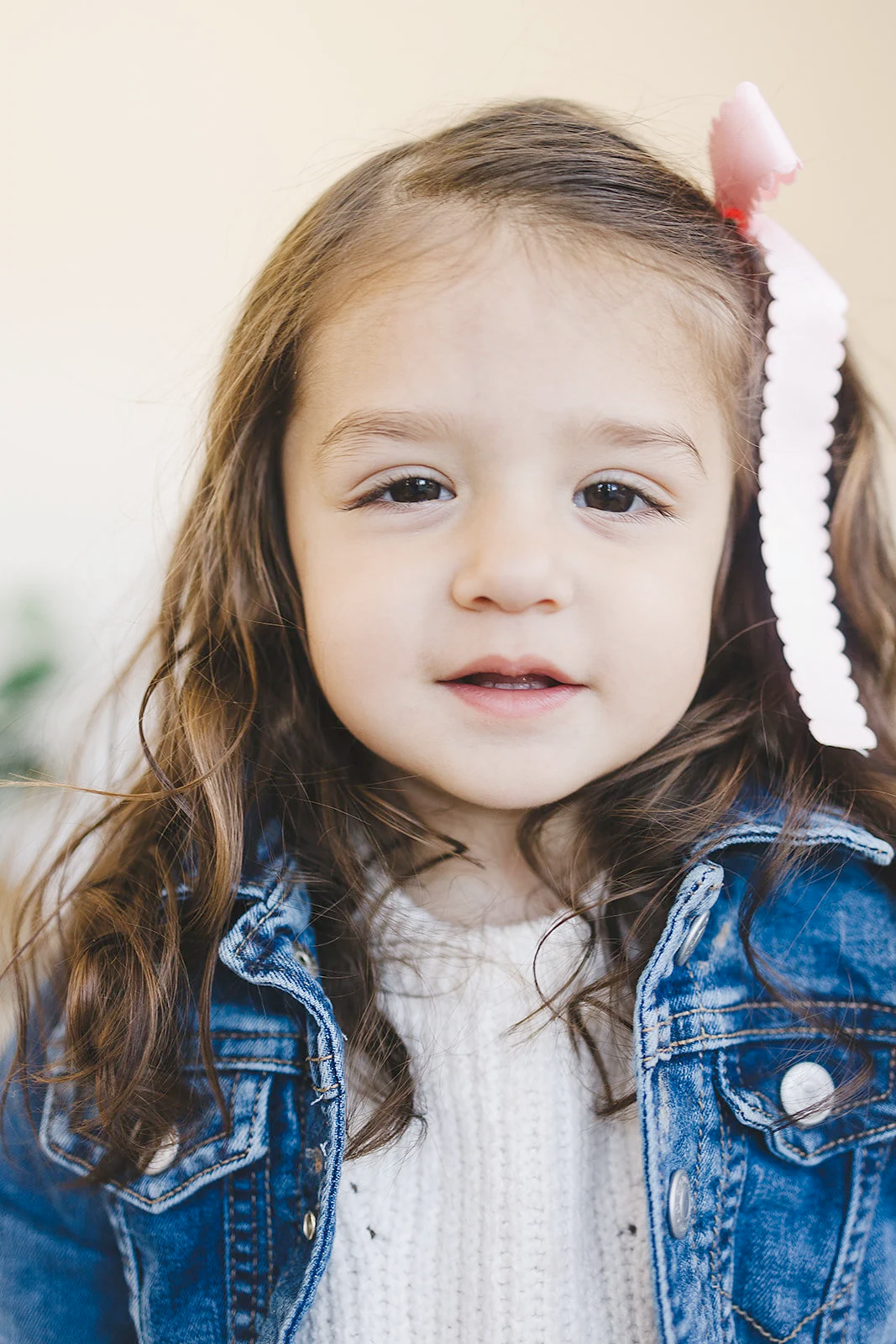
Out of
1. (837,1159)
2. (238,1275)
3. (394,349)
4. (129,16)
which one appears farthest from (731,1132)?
(129,16)

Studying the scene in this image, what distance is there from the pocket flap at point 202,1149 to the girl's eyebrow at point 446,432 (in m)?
0.43

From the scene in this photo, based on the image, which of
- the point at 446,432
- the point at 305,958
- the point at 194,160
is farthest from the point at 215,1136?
the point at 194,160

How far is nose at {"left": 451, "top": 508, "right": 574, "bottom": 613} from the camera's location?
2.30 feet

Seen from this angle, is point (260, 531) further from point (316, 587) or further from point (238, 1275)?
Result: point (238, 1275)

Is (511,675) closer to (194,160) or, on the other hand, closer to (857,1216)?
(857,1216)

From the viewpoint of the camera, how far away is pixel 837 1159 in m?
0.80

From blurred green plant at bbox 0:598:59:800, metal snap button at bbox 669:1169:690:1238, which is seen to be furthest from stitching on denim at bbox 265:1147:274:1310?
blurred green plant at bbox 0:598:59:800

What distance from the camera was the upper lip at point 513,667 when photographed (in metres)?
0.73

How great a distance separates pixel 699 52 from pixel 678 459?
2.34 feet

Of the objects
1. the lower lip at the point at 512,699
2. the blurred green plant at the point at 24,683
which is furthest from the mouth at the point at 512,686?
the blurred green plant at the point at 24,683

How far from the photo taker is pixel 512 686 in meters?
0.75

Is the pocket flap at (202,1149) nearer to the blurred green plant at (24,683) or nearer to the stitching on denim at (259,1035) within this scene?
the stitching on denim at (259,1035)

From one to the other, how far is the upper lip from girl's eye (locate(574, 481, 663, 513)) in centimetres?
11

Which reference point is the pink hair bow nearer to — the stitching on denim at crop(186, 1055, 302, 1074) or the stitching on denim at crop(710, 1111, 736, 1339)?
the stitching on denim at crop(710, 1111, 736, 1339)
